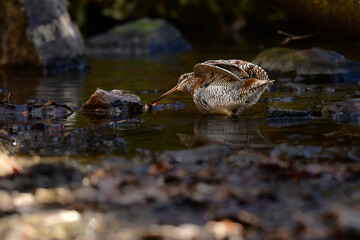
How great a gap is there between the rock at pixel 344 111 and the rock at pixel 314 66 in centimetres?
465

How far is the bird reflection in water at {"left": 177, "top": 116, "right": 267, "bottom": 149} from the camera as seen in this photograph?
6488 mm

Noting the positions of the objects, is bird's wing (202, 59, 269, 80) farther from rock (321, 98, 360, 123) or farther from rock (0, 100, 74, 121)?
rock (0, 100, 74, 121)

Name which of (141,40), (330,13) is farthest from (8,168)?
(141,40)

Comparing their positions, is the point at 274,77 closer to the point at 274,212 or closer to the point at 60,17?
the point at 60,17

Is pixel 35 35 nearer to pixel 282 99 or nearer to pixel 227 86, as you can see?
pixel 282 99

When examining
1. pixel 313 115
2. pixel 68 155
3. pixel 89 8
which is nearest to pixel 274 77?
pixel 313 115

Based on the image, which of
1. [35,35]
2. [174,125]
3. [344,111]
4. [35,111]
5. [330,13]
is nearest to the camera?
[174,125]

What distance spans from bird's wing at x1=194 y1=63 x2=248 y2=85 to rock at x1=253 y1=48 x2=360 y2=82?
15.8ft

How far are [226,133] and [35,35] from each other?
9519mm

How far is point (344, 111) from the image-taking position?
7.97 m

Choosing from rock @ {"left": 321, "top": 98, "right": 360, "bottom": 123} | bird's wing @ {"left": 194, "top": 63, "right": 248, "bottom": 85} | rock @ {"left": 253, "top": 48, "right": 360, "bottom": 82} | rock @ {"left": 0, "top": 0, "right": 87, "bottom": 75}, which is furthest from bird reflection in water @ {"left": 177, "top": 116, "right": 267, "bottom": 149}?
rock @ {"left": 0, "top": 0, "right": 87, "bottom": 75}

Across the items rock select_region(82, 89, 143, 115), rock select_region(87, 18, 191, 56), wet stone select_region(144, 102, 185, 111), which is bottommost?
wet stone select_region(144, 102, 185, 111)

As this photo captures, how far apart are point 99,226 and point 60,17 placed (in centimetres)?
1231

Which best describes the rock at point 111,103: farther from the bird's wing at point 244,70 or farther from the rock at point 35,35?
the rock at point 35,35
